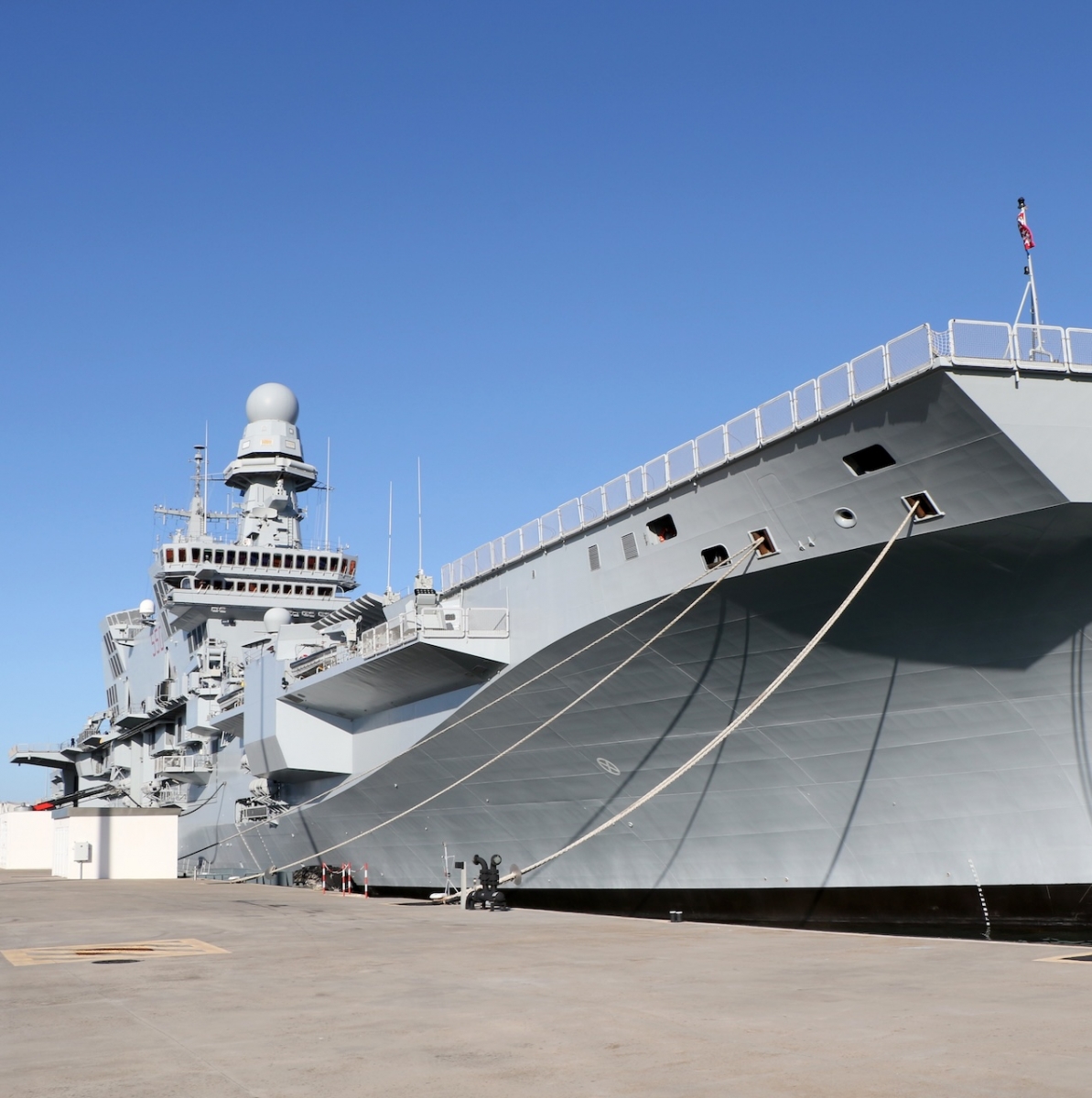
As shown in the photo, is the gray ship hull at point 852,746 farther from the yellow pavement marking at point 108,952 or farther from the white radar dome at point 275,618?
the white radar dome at point 275,618

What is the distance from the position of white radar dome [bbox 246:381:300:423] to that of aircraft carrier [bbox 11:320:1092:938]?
16060 millimetres

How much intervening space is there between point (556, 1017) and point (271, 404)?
103 ft

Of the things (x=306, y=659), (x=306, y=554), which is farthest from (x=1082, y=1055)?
(x=306, y=554)

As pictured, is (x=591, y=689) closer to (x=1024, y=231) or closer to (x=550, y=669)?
(x=550, y=669)

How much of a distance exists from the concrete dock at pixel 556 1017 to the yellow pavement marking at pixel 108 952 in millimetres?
204

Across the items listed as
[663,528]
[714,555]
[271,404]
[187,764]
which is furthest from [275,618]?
[714,555]

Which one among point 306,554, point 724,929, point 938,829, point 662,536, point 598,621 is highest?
point 306,554

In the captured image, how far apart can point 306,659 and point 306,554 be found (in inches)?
420

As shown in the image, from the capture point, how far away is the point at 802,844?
14.9m

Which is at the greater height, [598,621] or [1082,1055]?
[598,621]

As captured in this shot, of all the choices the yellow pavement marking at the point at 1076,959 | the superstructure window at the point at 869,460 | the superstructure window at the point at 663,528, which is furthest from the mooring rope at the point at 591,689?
the yellow pavement marking at the point at 1076,959

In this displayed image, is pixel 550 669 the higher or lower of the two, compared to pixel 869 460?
lower

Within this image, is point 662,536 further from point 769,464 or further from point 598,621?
point 769,464

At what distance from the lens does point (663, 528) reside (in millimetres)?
15156
